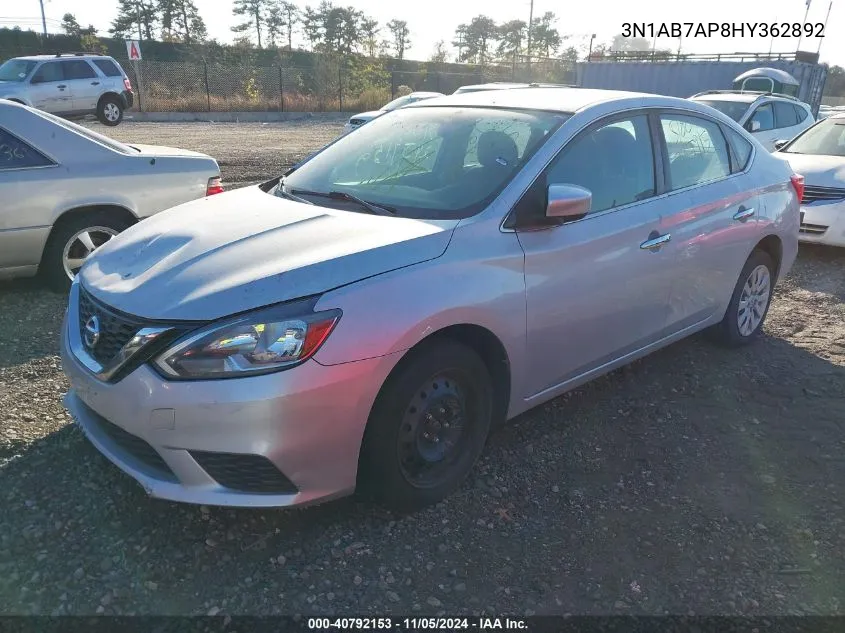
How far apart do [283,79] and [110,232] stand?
88.9 feet

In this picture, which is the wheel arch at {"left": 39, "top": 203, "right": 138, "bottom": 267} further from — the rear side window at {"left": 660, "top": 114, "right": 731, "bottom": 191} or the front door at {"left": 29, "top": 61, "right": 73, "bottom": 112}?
A: the front door at {"left": 29, "top": 61, "right": 73, "bottom": 112}

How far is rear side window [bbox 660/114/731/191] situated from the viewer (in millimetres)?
3927

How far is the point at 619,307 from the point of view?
11.5 feet

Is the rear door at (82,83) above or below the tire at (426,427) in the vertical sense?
above

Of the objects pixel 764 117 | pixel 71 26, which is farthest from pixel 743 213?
pixel 71 26

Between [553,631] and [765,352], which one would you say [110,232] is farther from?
[765,352]

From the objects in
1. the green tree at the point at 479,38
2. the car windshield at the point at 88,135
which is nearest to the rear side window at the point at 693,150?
the car windshield at the point at 88,135

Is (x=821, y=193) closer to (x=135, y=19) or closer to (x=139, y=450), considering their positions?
(x=139, y=450)

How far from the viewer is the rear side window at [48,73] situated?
Result: 751 inches

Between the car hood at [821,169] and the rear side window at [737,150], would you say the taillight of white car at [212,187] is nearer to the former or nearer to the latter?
the rear side window at [737,150]

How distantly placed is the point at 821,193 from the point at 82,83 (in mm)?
20024

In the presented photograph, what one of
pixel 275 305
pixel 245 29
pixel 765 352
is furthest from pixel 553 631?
pixel 245 29

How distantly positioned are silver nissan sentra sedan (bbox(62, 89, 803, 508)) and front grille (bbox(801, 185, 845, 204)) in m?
3.95

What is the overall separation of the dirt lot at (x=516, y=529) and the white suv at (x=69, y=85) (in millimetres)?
18553
